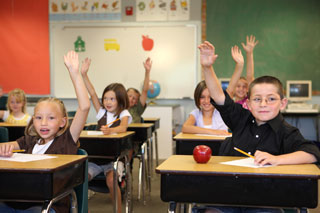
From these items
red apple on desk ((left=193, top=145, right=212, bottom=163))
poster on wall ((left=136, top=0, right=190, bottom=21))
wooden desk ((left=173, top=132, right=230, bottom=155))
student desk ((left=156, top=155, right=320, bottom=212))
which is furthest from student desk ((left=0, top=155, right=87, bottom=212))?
poster on wall ((left=136, top=0, right=190, bottom=21))

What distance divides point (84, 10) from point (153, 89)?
1917 mm

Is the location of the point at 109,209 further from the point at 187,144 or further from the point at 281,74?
the point at 281,74

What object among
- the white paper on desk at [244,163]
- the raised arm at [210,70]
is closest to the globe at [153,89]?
the raised arm at [210,70]

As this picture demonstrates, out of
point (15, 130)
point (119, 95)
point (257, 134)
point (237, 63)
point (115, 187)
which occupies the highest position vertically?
point (237, 63)

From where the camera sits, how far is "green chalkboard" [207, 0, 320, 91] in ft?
22.1

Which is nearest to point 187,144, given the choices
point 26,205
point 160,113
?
point 26,205

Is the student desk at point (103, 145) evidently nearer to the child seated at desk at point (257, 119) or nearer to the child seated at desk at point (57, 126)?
the child seated at desk at point (57, 126)

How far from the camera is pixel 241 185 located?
1633mm

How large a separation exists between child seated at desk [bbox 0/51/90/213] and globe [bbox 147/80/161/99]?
4601mm

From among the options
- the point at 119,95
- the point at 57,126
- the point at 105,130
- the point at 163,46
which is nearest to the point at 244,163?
the point at 57,126

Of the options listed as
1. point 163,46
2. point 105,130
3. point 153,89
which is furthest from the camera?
point 163,46

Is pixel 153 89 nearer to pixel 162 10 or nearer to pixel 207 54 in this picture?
pixel 162 10

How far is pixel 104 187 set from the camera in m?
3.26

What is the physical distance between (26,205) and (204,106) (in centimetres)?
203
